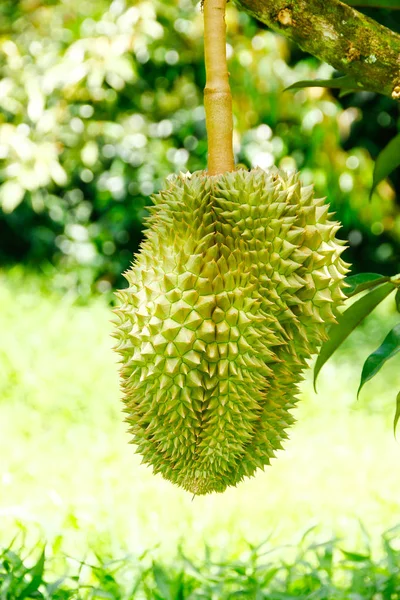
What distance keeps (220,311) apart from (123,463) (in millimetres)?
2070

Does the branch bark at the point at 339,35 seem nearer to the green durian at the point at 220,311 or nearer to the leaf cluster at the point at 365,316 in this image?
the green durian at the point at 220,311

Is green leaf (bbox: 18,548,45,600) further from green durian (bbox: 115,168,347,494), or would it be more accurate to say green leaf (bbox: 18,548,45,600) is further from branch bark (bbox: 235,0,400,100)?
branch bark (bbox: 235,0,400,100)

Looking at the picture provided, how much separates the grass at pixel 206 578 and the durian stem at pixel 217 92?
1.15m

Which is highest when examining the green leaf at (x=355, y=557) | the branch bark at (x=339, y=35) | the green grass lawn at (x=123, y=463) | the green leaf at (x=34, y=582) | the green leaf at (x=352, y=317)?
the branch bark at (x=339, y=35)

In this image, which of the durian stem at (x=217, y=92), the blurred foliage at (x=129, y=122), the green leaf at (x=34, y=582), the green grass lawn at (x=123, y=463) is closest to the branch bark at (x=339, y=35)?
the durian stem at (x=217, y=92)

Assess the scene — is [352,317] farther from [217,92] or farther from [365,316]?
[217,92]

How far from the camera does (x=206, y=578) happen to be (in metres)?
1.87

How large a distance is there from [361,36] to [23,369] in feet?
9.34

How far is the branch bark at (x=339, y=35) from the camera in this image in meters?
0.95

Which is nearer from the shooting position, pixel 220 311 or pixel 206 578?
pixel 220 311

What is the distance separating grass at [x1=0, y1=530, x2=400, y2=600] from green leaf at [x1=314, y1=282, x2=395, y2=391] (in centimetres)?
70

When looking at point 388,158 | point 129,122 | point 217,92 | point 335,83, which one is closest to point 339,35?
point 217,92

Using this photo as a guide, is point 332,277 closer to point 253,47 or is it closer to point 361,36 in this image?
point 361,36

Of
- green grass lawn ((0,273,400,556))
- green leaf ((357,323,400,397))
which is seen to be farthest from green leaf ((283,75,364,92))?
green grass lawn ((0,273,400,556))
